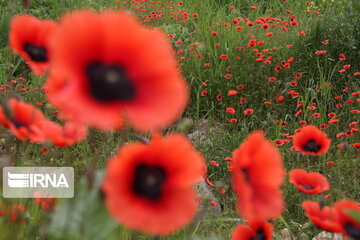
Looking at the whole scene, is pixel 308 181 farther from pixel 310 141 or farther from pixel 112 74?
pixel 112 74

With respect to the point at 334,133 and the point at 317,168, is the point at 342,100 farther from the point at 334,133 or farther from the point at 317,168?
the point at 317,168

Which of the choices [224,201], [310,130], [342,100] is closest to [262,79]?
[342,100]

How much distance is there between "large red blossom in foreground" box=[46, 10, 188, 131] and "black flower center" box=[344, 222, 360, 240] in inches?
16.7

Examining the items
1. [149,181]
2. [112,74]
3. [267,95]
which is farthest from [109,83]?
[267,95]

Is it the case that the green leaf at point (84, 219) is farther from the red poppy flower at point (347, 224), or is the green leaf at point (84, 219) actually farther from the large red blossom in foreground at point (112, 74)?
the red poppy flower at point (347, 224)

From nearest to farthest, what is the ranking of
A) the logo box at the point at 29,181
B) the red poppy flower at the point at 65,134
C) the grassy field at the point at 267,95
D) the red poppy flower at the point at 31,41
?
the red poppy flower at the point at 65,134, the red poppy flower at the point at 31,41, the logo box at the point at 29,181, the grassy field at the point at 267,95

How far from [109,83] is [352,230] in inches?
19.7

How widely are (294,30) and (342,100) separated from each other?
0.84 m

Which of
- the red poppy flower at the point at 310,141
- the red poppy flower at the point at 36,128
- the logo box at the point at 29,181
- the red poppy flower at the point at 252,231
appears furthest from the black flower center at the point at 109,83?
the red poppy flower at the point at 310,141

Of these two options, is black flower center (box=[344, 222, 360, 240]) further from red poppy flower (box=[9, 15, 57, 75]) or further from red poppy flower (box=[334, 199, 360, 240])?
red poppy flower (box=[9, 15, 57, 75])

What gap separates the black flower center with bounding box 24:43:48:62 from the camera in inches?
34.6

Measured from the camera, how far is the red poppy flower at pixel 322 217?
0.90 meters

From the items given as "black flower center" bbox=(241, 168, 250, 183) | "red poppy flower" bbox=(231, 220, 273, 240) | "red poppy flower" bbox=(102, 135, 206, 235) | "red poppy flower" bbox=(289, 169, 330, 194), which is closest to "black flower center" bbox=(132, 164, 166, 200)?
"red poppy flower" bbox=(102, 135, 206, 235)

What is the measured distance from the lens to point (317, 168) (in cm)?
289
